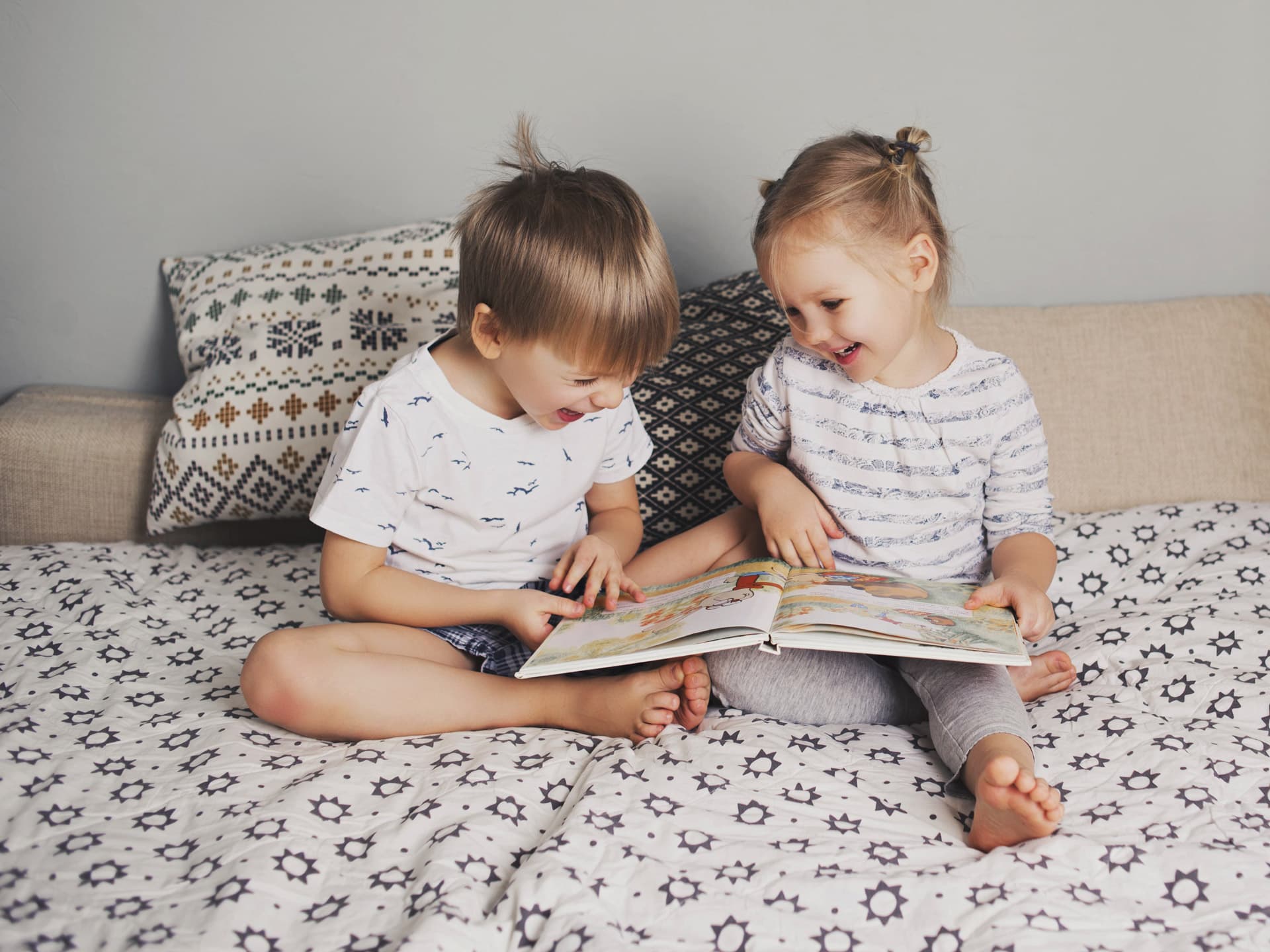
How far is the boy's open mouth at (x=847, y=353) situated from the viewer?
1.09 m

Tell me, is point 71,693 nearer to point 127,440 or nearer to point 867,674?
point 127,440

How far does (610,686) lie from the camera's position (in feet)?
3.42

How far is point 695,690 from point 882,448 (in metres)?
0.36

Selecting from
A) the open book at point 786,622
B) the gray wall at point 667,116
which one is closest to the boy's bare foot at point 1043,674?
the open book at point 786,622

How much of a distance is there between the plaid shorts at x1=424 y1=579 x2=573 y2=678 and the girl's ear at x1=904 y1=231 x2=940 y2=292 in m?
0.58

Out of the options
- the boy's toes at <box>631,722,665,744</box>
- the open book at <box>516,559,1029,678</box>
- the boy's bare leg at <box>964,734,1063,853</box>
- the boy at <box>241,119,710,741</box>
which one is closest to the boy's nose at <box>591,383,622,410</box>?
the boy at <box>241,119,710,741</box>

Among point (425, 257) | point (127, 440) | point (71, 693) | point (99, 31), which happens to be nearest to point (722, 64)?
point (425, 257)

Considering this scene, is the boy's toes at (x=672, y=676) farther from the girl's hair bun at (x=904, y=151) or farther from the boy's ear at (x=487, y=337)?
the girl's hair bun at (x=904, y=151)

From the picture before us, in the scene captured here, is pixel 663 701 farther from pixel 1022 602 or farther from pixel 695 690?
pixel 1022 602

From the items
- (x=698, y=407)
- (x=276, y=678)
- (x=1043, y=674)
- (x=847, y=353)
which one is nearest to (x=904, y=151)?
(x=847, y=353)

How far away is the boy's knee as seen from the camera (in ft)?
3.26

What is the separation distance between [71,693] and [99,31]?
1.09 metres

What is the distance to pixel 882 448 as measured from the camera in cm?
116

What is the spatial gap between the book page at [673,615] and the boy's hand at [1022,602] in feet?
0.63
